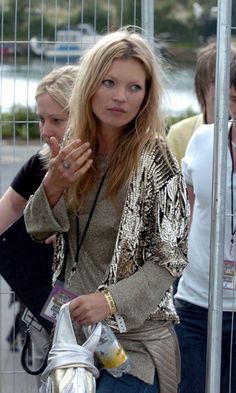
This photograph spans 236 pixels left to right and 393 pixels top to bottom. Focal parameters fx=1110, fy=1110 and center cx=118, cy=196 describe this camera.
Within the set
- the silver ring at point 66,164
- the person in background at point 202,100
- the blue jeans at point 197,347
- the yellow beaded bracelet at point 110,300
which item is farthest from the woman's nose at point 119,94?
the person in background at point 202,100

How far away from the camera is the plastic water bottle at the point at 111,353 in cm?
338

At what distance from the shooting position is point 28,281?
402cm

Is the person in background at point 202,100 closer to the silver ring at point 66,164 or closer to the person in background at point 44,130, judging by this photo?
the person in background at point 44,130

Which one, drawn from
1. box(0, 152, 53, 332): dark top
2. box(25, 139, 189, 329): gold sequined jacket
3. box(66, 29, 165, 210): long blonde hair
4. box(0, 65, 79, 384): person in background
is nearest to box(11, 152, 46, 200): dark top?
box(0, 65, 79, 384): person in background

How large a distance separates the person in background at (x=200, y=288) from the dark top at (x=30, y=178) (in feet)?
2.00

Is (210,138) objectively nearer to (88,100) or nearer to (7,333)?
(88,100)

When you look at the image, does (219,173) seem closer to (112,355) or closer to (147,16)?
(112,355)

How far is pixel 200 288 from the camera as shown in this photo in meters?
4.43

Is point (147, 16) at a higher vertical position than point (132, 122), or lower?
higher

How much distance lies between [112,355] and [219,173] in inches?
32.5

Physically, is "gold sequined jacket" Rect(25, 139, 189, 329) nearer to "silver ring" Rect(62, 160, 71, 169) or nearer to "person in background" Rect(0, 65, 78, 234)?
"silver ring" Rect(62, 160, 71, 169)

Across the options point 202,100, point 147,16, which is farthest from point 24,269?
point 147,16

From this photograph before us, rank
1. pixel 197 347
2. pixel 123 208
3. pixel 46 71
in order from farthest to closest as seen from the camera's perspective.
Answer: pixel 46 71, pixel 197 347, pixel 123 208

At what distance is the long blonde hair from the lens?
11.5 ft
